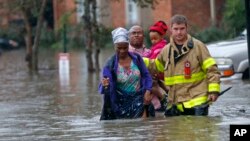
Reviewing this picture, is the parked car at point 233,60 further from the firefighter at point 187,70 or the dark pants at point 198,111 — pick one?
the firefighter at point 187,70

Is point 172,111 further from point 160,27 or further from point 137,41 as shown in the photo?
point 160,27

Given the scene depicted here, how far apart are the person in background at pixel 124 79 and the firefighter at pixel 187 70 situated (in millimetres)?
352

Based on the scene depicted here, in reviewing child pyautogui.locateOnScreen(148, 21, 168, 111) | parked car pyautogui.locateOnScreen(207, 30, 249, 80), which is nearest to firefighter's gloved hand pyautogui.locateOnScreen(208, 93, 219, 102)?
child pyautogui.locateOnScreen(148, 21, 168, 111)

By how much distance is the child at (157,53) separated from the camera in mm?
13233

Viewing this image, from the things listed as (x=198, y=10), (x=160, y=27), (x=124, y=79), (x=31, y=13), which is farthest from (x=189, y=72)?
(x=198, y=10)

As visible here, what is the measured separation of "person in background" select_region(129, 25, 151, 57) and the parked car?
7.11 metres

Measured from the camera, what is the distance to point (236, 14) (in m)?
40.9

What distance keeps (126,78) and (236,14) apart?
2884 centimetres

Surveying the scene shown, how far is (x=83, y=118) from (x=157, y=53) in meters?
1.85

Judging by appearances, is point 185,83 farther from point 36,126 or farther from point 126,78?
point 36,126

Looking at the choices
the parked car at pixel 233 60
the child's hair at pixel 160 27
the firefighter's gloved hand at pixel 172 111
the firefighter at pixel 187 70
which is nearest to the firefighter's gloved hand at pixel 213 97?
the firefighter at pixel 187 70

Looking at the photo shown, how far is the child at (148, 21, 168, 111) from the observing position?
1323cm

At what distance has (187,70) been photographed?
39.7 feet

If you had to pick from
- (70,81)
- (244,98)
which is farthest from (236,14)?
(244,98)
